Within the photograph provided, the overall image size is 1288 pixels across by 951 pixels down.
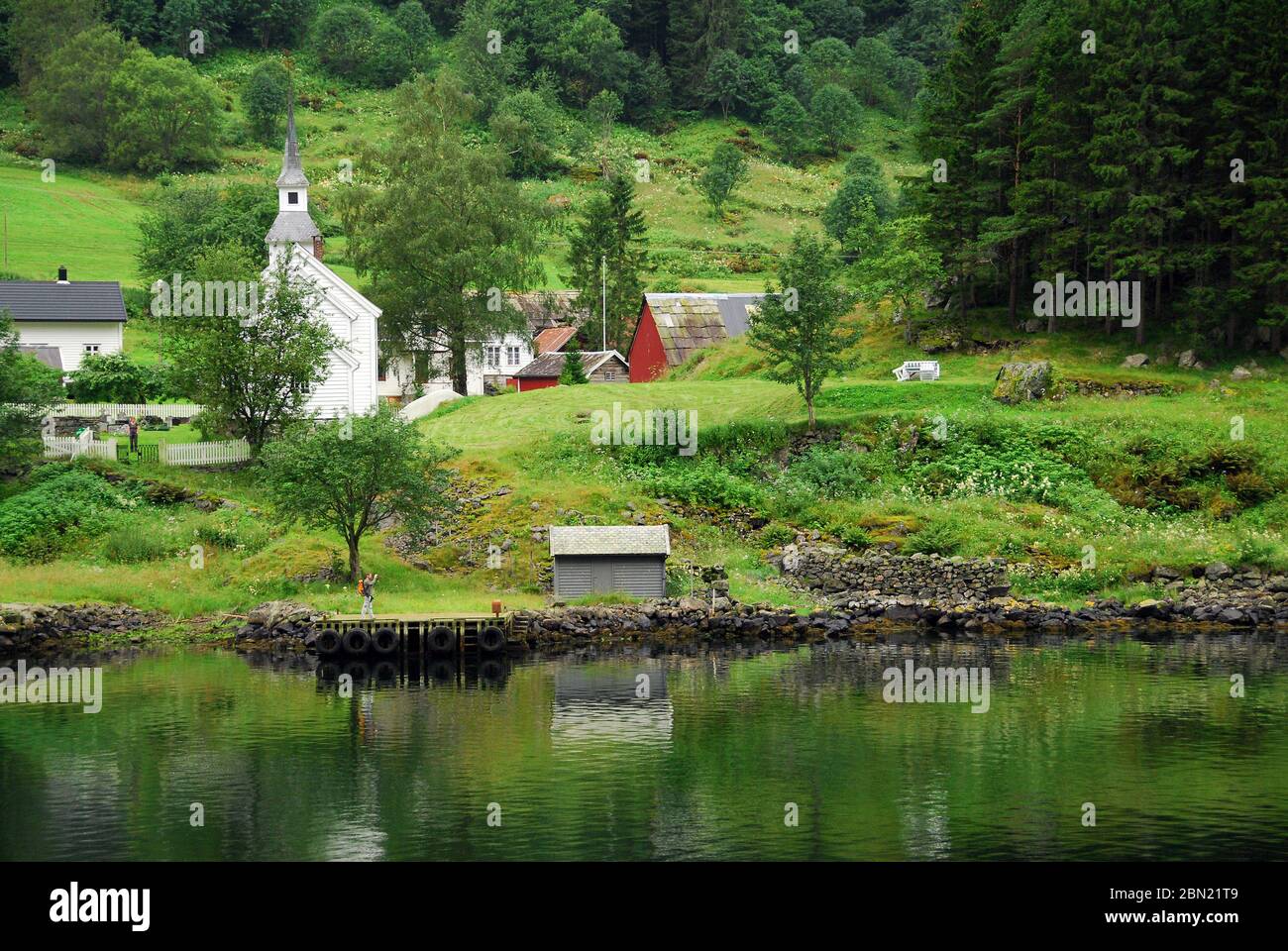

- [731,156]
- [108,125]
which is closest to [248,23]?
[108,125]

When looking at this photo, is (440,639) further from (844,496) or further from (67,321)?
(67,321)

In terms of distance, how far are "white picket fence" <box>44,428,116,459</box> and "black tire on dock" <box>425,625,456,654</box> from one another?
67.3 feet

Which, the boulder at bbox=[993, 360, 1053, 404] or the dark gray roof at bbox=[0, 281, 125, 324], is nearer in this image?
the boulder at bbox=[993, 360, 1053, 404]

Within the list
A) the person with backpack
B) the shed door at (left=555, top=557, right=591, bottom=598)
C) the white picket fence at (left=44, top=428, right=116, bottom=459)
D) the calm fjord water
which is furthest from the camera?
the white picket fence at (left=44, top=428, right=116, bottom=459)

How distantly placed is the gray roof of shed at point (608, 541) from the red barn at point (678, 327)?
28.3 metres

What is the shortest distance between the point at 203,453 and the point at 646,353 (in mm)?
28056

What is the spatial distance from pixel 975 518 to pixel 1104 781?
80.2 ft

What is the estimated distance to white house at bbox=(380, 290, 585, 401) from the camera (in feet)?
256

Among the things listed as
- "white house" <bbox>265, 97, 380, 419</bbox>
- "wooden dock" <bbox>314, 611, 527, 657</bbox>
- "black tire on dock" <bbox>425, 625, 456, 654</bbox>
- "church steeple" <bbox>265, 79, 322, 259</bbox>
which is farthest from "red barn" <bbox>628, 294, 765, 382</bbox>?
"black tire on dock" <bbox>425, 625, 456, 654</bbox>

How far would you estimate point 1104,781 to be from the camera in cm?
3081

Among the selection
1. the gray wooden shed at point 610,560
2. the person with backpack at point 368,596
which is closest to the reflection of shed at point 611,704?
the gray wooden shed at point 610,560

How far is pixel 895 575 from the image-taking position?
52.2 meters

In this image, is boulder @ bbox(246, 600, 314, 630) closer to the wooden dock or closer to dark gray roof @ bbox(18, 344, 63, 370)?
the wooden dock
